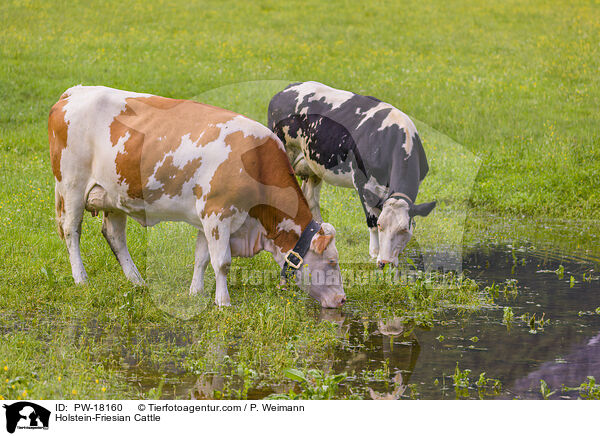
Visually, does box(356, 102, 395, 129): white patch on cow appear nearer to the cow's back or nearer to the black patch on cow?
the black patch on cow

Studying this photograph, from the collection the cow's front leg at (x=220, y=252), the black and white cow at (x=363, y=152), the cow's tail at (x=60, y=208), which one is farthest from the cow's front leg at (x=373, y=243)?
the cow's tail at (x=60, y=208)

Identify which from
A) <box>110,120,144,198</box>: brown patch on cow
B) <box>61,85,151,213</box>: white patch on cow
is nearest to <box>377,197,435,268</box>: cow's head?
<box>110,120,144,198</box>: brown patch on cow

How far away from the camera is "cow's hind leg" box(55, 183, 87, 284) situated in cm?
956

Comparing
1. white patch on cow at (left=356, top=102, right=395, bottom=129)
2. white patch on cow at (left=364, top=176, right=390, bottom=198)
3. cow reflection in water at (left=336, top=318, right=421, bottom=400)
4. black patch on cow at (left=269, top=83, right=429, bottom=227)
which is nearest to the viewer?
cow reflection in water at (left=336, top=318, right=421, bottom=400)

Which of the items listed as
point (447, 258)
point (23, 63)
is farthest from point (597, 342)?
point (23, 63)

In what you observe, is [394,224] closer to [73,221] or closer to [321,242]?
[321,242]

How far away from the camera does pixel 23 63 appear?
22.9 meters

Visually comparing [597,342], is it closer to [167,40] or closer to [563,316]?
[563,316]

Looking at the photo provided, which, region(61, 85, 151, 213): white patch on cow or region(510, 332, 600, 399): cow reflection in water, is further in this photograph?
region(61, 85, 151, 213): white patch on cow

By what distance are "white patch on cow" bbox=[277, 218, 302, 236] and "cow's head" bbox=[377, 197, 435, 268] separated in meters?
1.58

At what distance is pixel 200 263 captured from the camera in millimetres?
9492

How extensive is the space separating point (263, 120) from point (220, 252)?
37.1 feet

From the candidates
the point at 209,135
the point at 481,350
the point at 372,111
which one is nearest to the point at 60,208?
the point at 209,135

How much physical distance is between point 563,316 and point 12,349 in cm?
603
